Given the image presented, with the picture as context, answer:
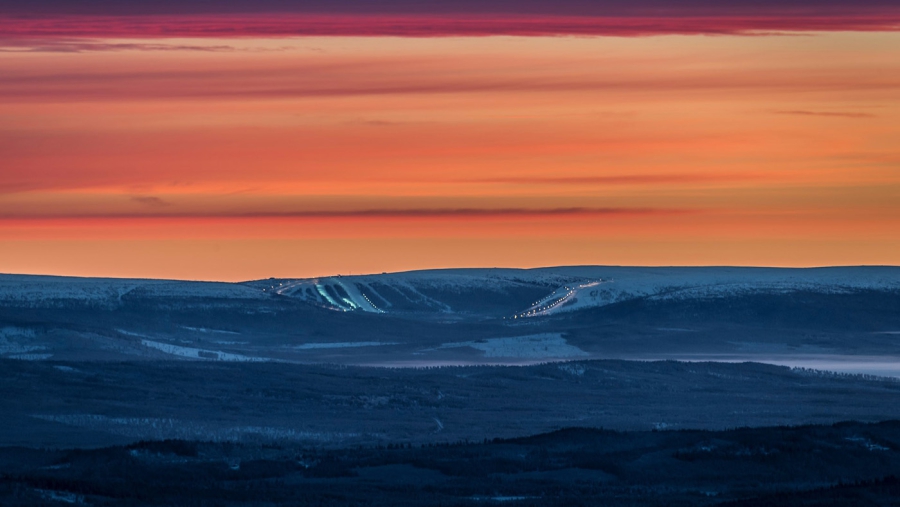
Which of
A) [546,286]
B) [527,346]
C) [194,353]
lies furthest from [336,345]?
[546,286]

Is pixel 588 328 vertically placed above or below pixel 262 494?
above

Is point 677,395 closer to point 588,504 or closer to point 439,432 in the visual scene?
point 439,432

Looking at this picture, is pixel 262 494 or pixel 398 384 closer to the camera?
pixel 262 494

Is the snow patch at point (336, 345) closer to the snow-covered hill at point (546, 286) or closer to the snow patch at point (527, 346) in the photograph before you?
the snow patch at point (527, 346)

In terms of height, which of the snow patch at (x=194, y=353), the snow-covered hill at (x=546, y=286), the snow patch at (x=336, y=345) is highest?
the snow-covered hill at (x=546, y=286)

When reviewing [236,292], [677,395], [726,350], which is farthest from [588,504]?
[236,292]

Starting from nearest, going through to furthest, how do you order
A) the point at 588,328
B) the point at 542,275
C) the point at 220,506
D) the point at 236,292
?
1. the point at 220,506
2. the point at 588,328
3. the point at 236,292
4. the point at 542,275

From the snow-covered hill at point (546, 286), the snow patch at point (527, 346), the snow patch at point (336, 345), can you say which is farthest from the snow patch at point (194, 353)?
the snow-covered hill at point (546, 286)

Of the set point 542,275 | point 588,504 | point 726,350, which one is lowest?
point 588,504

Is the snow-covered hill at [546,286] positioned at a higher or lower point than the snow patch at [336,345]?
higher

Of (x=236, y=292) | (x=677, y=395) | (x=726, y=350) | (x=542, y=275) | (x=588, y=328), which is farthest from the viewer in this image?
(x=542, y=275)

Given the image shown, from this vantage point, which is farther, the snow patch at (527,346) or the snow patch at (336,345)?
the snow patch at (336,345)
